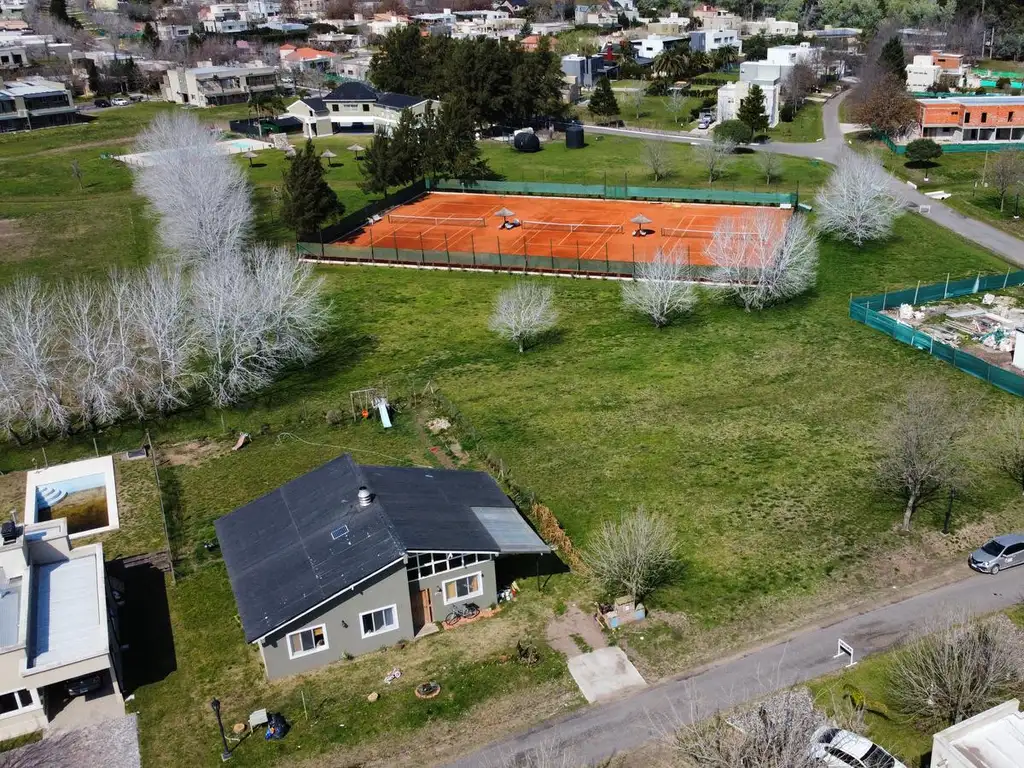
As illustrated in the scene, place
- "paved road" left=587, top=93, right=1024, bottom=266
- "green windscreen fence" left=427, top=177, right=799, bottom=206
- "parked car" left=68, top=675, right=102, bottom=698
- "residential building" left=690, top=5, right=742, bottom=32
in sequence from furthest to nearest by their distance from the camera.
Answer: "residential building" left=690, top=5, right=742, bottom=32 → "green windscreen fence" left=427, top=177, right=799, bottom=206 → "paved road" left=587, top=93, right=1024, bottom=266 → "parked car" left=68, top=675, right=102, bottom=698

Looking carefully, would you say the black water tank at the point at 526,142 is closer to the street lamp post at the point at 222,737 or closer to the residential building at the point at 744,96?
the residential building at the point at 744,96

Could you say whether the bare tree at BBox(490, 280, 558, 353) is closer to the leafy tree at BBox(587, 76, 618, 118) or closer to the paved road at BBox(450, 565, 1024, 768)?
the paved road at BBox(450, 565, 1024, 768)

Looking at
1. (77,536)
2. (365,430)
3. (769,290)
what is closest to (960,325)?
(769,290)

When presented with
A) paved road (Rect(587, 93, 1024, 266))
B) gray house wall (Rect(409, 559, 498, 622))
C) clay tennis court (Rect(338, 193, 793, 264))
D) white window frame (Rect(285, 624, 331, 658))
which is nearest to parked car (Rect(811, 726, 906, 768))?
gray house wall (Rect(409, 559, 498, 622))

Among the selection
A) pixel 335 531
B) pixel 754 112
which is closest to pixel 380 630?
pixel 335 531

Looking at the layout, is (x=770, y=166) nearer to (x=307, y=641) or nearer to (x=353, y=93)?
(x=353, y=93)

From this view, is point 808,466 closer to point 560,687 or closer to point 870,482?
point 870,482
